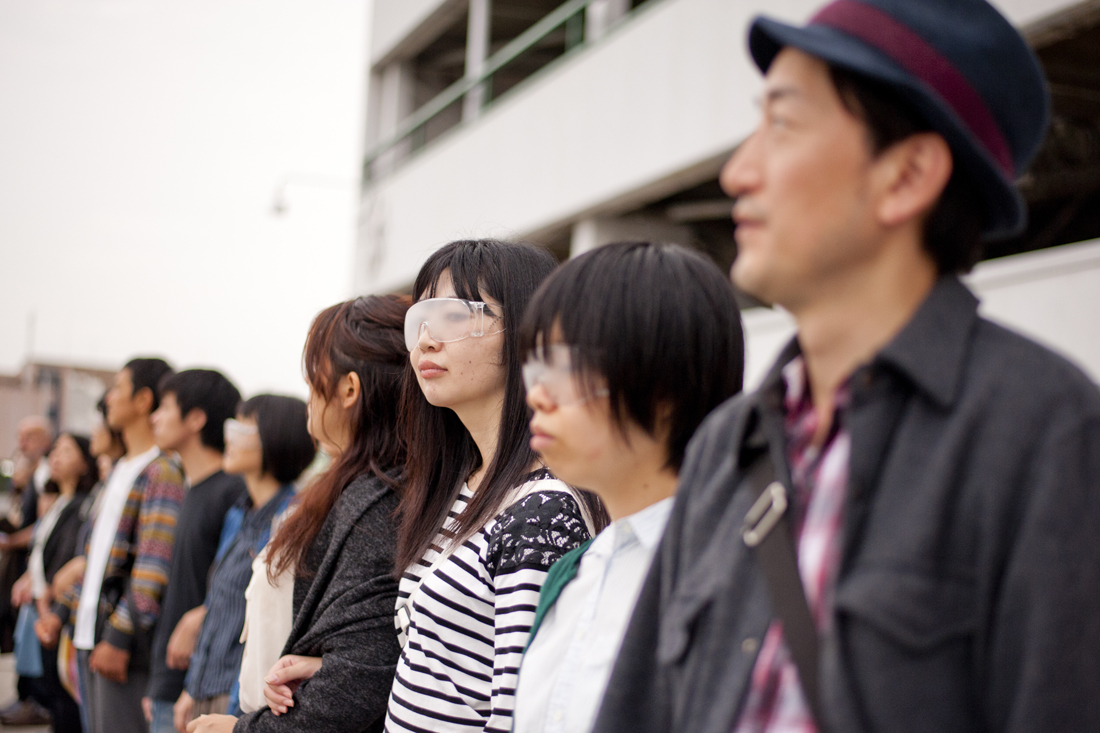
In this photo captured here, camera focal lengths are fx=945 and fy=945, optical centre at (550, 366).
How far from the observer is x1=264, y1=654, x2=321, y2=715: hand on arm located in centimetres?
226

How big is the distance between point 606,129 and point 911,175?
7630mm

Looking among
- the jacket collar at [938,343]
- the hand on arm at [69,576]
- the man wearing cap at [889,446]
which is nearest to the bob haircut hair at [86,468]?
the hand on arm at [69,576]

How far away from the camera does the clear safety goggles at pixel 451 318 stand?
2217mm

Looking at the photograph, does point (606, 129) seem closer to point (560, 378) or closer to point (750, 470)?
point (560, 378)

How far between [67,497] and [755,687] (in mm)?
6878

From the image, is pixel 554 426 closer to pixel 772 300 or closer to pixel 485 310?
→ pixel 772 300

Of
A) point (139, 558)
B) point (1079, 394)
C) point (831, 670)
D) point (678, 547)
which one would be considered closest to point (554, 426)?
point (678, 547)

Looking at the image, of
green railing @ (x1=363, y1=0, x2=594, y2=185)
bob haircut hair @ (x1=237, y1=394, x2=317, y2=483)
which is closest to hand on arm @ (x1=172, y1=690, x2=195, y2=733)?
bob haircut hair @ (x1=237, y1=394, x2=317, y2=483)

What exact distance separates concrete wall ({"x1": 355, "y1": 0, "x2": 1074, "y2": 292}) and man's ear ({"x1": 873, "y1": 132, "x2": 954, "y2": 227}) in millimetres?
3851

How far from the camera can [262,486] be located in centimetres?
382

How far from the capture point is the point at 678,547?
1.30 meters

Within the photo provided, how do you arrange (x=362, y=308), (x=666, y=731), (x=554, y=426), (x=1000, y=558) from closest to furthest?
(x=1000, y=558), (x=666, y=731), (x=554, y=426), (x=362, y=308)

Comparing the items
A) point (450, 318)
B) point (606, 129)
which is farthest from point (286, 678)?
point (606, 129)

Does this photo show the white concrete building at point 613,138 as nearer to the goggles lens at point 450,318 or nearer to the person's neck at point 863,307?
the goggles lens at point 450,318
